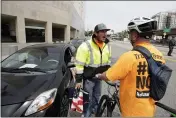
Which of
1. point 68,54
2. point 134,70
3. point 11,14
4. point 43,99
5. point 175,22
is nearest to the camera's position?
point 134,70

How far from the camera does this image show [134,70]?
2.13 m

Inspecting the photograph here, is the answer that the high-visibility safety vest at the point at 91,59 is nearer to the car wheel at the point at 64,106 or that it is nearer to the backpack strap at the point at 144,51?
the car wheel at the point at 64,106

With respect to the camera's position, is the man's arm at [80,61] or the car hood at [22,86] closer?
the car hood at [22,86]

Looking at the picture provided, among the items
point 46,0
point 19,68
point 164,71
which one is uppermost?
point 46,0

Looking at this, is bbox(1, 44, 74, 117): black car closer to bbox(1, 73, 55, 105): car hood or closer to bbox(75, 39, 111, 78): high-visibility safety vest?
bbox(1, 73, 55, 105): car hood

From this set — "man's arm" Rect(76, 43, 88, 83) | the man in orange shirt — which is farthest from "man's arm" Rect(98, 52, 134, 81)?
"man's arm" Rect(76, 43, 88, 83)

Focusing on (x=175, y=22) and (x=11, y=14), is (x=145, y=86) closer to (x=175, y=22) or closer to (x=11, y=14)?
(x=11, y=14)

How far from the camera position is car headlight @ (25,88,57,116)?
2.82 meters

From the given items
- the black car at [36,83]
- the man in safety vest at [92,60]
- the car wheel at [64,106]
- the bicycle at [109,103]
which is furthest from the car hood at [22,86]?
the bicycle at [109,103]

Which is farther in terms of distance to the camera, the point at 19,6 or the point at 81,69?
the point at 19,6

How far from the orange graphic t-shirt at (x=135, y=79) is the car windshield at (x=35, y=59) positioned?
2.10m

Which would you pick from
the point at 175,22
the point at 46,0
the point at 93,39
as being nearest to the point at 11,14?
the point at 46,0

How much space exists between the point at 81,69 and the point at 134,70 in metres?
1.36

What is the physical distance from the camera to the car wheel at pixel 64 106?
3.50 m
